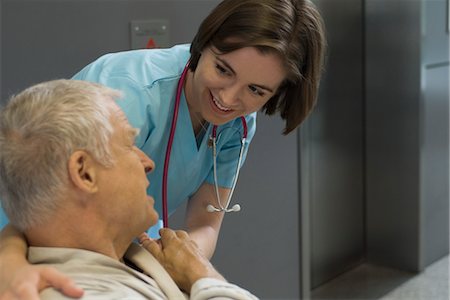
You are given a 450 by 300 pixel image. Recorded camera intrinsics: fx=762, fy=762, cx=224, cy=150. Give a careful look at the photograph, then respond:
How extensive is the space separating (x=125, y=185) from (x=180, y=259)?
0.21 meters

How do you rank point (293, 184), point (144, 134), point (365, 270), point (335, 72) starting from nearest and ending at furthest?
point (144, 134) → point (293, 184) → point (335, 72) → point (365, 270)

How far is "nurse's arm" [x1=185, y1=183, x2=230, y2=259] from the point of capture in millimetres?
1855

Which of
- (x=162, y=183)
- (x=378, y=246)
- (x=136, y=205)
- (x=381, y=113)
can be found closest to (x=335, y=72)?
(x=381, y=113)

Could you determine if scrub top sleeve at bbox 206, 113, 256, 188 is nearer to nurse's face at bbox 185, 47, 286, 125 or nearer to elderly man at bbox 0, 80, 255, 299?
nurse's face at bbox 185, 47, 286, 125

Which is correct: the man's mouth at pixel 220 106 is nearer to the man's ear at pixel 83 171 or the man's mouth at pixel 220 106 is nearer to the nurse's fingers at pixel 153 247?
the nurse's fingers at pixel 153 247

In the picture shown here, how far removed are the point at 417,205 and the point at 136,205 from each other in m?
2.65

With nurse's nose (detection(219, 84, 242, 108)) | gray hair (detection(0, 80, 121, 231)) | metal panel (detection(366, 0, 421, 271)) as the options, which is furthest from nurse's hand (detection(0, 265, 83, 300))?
metal panel (detection(366, 0, 421, 271))

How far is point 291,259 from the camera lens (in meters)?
3.24

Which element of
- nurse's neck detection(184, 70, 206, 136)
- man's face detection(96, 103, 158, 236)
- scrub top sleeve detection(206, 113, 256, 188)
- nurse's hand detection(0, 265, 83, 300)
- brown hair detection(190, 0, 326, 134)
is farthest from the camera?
scrub top sleeve detection(206, 113, 256, 188)

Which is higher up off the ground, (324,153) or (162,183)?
(162,183)

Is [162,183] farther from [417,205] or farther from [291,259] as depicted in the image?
[417,205]

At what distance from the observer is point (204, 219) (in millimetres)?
1907

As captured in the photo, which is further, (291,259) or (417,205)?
(417,205)

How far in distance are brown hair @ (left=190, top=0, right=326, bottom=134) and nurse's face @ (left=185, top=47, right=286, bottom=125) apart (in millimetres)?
19
